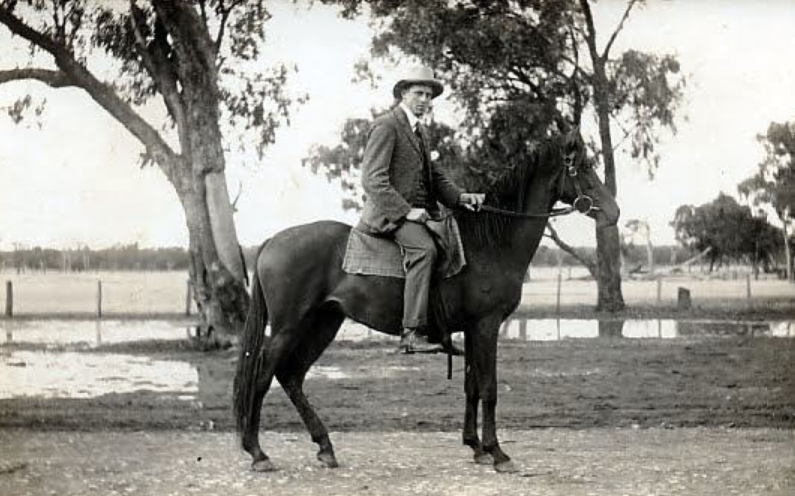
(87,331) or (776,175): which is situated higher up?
(776,175)

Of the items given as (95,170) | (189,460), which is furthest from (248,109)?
(189,460)

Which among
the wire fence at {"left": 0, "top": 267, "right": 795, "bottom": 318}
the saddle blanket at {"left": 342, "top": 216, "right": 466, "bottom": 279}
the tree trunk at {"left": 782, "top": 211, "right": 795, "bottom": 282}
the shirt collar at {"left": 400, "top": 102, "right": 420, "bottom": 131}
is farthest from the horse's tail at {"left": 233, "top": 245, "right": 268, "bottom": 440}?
the tree trunk at {"left": 782, "top": 211, "right": 795, "bottom": 282}

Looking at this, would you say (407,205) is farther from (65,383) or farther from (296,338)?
(65,383)

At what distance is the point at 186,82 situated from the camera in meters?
8.12

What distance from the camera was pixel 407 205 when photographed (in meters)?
5.81

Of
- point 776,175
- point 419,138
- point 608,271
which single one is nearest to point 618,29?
point 776,175

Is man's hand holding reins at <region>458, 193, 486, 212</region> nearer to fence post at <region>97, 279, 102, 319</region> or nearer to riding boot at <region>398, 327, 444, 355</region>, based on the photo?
riding boot at <region>398, 327, 444, 355</region>

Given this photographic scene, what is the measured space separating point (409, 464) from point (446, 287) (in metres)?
1.18

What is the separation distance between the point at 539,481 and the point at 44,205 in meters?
4.14

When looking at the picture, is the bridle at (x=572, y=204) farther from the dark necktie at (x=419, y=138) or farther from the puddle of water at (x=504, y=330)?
the puddle of water at (x=504, y=330)

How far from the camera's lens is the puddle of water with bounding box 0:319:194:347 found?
7.30 m

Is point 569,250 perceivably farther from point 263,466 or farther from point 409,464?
point 263,466

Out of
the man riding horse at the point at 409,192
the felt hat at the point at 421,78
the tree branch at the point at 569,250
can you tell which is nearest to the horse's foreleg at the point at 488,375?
the man riding horse at the point at 409,192

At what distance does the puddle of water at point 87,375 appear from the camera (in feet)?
23.4
